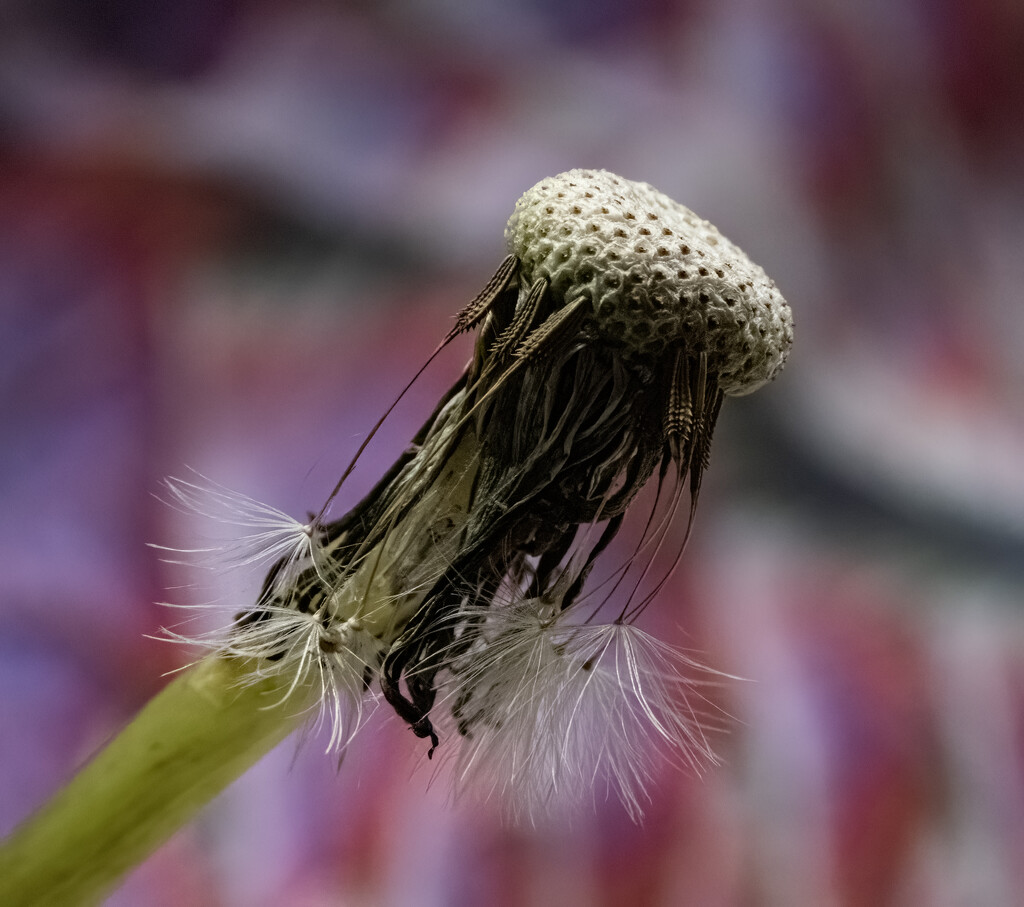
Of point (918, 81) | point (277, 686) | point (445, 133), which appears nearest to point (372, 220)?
point (445, 133)

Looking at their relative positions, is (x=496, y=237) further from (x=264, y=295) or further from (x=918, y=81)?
(x=918, y=81)

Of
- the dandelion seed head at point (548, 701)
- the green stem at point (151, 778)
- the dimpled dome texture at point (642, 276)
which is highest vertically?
the dimpled dome texture at point (642, 276)

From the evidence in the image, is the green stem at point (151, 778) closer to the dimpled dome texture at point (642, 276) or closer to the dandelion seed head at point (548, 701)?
the dandelion seed head at point (548, 701)

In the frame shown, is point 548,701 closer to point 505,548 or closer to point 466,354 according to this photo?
point 505,548

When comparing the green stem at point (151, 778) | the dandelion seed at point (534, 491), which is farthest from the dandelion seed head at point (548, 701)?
the green stem at point (151, 778)

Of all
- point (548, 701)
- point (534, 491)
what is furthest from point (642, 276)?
point (548, 701)

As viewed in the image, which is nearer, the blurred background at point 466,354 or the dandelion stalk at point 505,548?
the dandelion stalk at point 505,548

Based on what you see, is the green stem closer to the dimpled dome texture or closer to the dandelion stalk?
the dandelion stalk

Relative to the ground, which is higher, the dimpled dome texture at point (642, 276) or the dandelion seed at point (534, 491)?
the dimpled dome texture at point (642, 276)
